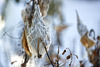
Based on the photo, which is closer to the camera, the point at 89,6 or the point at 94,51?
the point at 94,51

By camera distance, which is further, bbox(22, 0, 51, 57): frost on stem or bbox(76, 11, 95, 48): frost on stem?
bbox(76, 11, 95, 48): frost on stem

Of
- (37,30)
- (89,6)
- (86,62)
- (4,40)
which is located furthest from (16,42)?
(89,6)

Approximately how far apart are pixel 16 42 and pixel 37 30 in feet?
0.54

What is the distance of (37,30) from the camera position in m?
0.50

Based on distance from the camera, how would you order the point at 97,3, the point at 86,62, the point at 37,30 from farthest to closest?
the point at 97,3 → the point at 86,62 → the point at 37,30

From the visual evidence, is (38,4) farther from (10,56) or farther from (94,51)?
(94,51)

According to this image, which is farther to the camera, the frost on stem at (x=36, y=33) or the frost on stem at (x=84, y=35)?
the frost on stem at (x=84, y=35)

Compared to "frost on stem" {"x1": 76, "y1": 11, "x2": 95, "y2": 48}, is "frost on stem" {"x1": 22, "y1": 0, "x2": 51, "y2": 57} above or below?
above

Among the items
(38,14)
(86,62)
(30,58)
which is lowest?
(86,62)

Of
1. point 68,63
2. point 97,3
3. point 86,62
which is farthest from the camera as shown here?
point 97,3

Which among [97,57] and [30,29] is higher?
[30,29]

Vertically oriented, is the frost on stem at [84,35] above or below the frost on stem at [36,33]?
below

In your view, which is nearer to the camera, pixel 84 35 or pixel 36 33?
pixel 36 33

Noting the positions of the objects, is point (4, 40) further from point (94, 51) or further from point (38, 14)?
point (94, 51)
